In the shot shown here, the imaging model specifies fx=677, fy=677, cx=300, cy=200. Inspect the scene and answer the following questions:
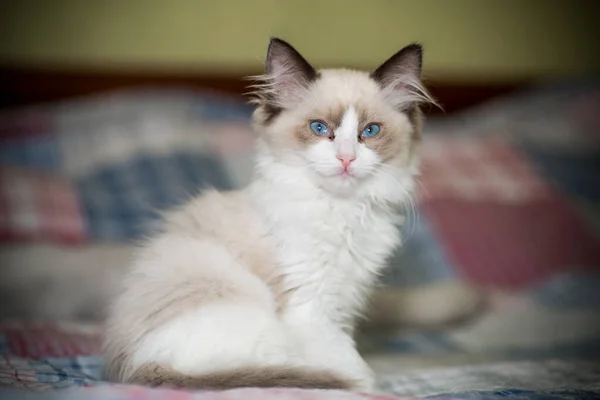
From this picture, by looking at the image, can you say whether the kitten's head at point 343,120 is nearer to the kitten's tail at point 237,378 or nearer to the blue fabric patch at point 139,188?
the kitten's tail at point 237,378

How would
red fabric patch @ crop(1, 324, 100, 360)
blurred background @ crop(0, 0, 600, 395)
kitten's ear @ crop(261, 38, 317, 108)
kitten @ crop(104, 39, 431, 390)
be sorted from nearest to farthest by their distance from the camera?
kitten @ crop(104, 39, 431, 390), kitten's ear @ crop(261, 38, 317, 108), red fabric patch @ crop(1, 324, 100, 360), blurred background @ crop(0, 0, 600, 395)

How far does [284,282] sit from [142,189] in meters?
1.14

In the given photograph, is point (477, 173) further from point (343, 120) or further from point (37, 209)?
point (37, 209)

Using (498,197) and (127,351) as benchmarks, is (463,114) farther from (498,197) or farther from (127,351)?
(127,351)

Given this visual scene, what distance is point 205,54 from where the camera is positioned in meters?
2.74

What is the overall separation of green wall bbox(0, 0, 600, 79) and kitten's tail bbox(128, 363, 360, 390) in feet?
5.55

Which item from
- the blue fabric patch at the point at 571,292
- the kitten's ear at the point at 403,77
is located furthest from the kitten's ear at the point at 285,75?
the blue fabric patch at the point at 571,292

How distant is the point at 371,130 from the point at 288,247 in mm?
278

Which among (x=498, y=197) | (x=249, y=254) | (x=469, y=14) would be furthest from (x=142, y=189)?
(x=469, y=14)

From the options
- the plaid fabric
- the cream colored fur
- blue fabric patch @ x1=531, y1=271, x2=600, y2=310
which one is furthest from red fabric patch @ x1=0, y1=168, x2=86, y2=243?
blue fabric patch @ x1=531, y1=271, x2=600, y2=310

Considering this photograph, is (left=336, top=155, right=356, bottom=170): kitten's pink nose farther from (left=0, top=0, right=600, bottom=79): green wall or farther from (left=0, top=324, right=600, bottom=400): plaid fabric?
(left=0, top=0, right=600, bottom=79): green wall

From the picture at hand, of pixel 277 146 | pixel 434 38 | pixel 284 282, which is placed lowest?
pixel 284 282

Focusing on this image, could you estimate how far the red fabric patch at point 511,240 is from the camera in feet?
7.39

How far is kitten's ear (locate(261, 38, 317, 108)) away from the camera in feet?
4.22
